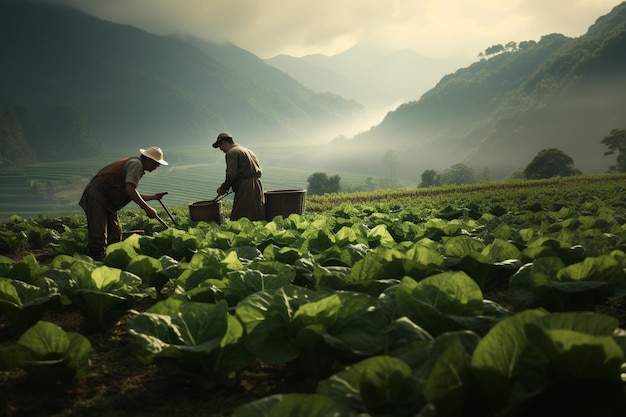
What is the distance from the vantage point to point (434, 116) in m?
199

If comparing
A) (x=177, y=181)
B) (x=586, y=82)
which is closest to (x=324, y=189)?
(x=586, y=82)

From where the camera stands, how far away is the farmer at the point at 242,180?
9.34 m

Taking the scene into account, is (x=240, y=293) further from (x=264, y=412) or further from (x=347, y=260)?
(x=264, y=412)

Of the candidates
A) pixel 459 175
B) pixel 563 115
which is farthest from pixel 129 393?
pixel 563 115

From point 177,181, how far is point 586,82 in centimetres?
15674

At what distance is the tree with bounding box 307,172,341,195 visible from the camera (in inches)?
4049

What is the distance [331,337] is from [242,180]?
7860 mm

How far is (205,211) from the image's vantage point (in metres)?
8.91

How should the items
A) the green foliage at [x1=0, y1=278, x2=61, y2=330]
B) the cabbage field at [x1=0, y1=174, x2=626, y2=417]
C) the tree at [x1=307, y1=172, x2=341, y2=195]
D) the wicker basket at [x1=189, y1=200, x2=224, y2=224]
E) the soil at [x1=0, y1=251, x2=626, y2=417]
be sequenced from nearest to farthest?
the cabbage field at [x1=0, y1=174, x2=626, y2=417] → the soil at [x1=0, y1=251, x2=626, y2=417] → the green foliage at [x1=0, y1=278, x2=61, y2=330] → the wicker basket at [x1=189, y1=200, x2=224, y2=224] → the tree at [x1=307, y1=172, x2=341, y2=195]

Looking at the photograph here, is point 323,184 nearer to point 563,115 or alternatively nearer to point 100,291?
point 563,115

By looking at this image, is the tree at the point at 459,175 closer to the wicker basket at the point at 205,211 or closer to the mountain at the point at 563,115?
the mountain at the point at 563,115

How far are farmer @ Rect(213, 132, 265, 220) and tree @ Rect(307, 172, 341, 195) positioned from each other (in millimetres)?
91201

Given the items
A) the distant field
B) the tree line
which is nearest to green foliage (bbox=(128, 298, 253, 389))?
the tree line

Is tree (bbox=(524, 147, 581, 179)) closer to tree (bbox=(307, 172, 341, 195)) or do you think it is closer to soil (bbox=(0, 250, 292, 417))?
tree (bbox=(307, 172, 341, 195))
